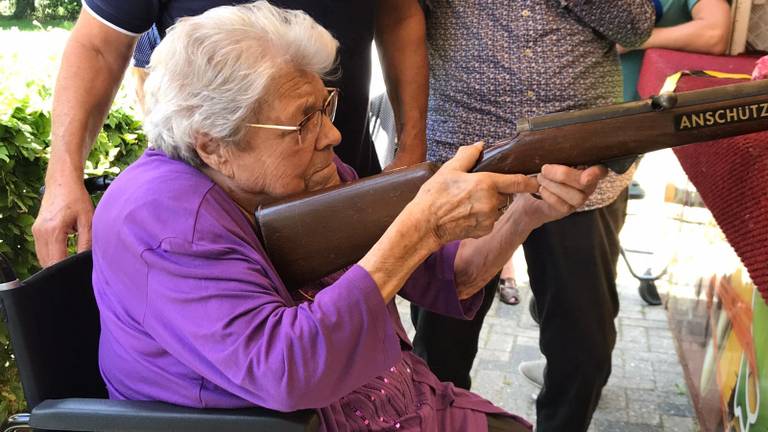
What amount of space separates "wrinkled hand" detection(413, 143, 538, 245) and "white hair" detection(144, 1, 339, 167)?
34cm

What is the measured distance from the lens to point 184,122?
123 cm

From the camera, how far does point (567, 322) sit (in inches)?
83.6

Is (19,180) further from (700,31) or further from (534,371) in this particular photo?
(700,31)

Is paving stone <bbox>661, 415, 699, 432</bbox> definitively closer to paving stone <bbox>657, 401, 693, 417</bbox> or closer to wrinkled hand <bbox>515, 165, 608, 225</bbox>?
paving stone <bbox>657, 401, 693, 417</bbox>

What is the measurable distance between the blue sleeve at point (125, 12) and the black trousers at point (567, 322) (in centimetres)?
120

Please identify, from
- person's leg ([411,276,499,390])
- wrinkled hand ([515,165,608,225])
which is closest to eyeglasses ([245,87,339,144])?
wrinkled hand ([515,165,608,225])

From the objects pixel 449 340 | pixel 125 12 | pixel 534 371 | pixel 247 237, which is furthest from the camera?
pixel 534 371

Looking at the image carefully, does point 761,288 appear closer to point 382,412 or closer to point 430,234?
point 430,234

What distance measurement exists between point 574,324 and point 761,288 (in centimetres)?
100

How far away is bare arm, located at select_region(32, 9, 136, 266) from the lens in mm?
1570

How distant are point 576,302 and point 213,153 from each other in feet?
4.08

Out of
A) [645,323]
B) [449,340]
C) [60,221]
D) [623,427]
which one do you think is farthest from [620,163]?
[645,323]

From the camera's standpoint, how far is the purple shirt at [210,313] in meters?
1.09

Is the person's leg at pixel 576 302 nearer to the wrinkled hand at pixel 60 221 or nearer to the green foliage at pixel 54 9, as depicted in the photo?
Result: the wrinkled hand at pixel 60 221
